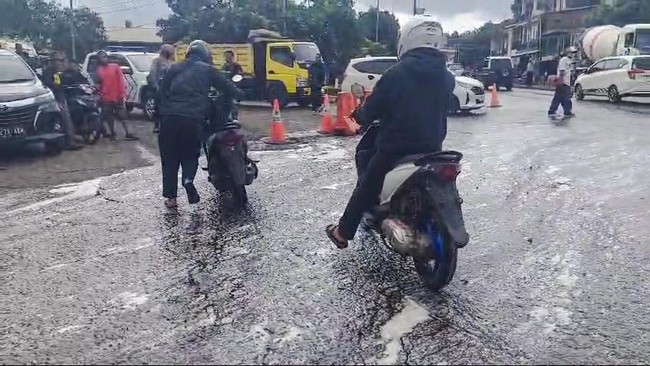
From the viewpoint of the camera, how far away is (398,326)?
4270 mm

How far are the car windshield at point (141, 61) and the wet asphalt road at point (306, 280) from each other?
10.3 meters

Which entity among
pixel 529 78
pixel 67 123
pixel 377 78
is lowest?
pixel 529 78

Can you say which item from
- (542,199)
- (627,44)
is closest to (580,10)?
(627,44)

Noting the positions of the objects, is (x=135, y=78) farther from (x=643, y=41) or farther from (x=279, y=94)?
(x=643, y=41)

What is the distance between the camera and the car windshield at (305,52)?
76.5 ft

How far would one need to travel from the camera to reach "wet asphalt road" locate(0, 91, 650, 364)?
3.97 meters

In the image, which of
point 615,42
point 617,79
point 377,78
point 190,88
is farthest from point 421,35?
point 615,42

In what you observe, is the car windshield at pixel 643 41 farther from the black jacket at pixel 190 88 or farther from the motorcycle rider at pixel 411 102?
the motorcycle rider at pixel 411 102

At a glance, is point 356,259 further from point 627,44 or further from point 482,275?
point 627,44

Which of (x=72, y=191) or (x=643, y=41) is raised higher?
(x=643, y=41)

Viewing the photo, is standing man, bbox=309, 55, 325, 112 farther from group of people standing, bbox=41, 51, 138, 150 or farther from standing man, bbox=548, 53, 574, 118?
group of people standing, bbox=41, 51, 138, 150

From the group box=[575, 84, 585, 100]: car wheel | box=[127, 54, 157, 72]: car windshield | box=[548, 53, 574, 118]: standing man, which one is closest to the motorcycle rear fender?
box=[548, 53, 574, 118]: standing man

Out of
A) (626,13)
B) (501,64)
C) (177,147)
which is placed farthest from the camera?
(626,13)

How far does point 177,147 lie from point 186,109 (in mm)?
462
